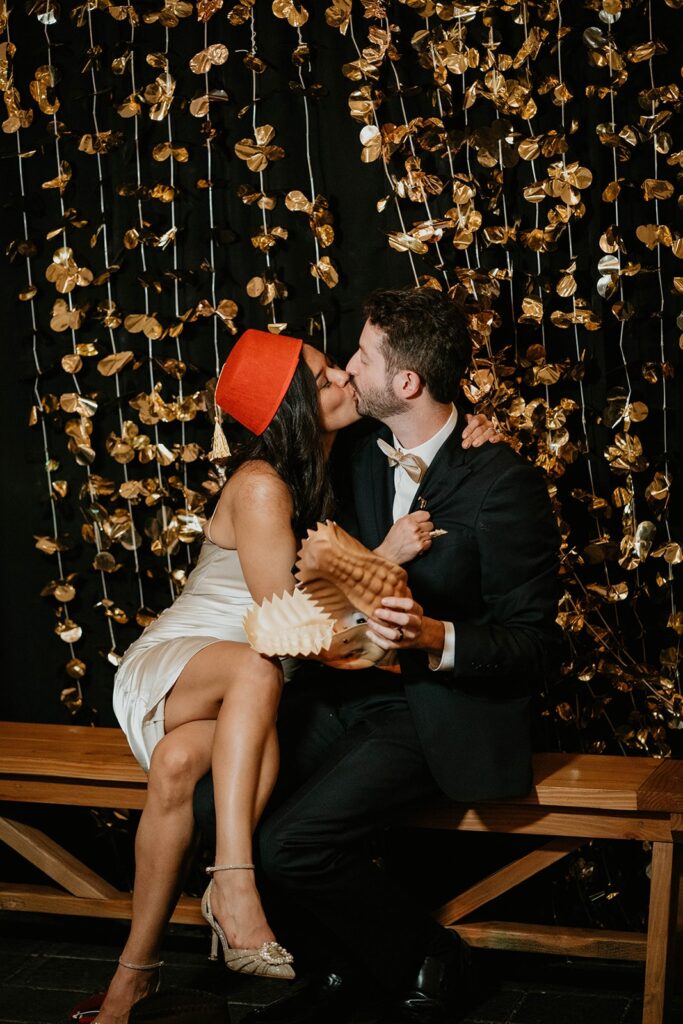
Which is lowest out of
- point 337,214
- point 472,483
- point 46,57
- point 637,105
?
point 472,483

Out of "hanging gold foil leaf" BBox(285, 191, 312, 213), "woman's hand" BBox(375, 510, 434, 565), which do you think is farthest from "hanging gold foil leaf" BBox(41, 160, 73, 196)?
"woman's hand" BBox(375, 510, 434, 565)

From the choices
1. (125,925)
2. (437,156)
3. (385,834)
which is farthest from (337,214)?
(125,925)

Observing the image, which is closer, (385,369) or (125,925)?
(385,369)

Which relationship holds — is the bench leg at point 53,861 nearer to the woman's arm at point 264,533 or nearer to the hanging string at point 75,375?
the hanging string at point 75,375

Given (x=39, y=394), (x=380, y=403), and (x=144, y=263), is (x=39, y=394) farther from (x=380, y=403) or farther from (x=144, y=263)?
(x=380, y=403)

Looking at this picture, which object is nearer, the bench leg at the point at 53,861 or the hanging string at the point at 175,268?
the bench leg at the point at 53,861

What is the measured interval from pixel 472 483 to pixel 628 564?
57 cm

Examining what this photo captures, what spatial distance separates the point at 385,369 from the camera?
8.98ft

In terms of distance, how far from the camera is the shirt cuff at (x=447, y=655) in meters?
2.43

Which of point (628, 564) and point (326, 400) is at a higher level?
point (326, 400)

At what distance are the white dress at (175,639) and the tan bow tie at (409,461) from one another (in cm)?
44

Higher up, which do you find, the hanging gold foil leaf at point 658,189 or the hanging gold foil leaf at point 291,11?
the hanging gold foil leaf at point 291,11

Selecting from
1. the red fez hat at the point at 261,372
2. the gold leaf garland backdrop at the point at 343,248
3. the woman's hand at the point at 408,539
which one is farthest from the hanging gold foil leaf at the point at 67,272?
the woman's hand at the point at 408,539

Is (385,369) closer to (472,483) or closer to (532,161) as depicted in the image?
(472,483)
